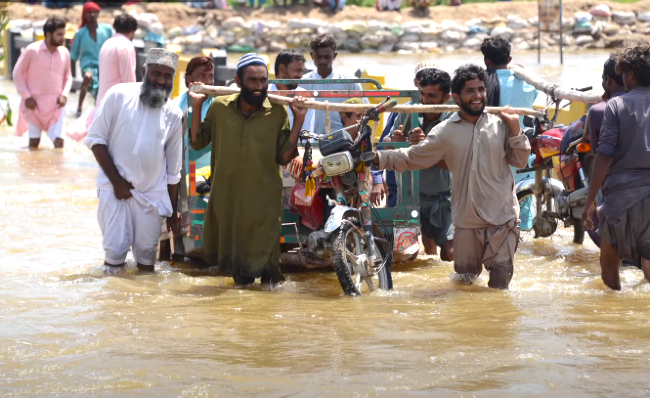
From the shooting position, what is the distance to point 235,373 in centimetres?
518

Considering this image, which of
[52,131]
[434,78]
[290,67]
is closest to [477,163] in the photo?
[434,78]

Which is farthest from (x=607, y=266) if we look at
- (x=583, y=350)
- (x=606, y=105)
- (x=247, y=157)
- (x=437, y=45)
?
(x=437, y=45)

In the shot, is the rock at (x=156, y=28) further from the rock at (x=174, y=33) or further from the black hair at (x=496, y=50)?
the black hair at (x=496, y=50)

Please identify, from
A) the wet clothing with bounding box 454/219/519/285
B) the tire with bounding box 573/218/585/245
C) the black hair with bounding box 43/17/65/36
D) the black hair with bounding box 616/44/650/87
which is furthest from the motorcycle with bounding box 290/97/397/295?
the black hair with bounding box 43/17/65/36

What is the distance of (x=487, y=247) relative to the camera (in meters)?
6.62

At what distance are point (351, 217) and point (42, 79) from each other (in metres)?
8.65

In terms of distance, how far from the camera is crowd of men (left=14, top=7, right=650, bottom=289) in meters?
6.49

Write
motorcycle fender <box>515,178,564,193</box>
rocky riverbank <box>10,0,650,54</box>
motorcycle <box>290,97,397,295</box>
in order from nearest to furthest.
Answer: motorcycle <box>290,97,397,295</box>, motorcycle fender <box>515,178,564,193</box>, rocky riverbank <box>10,0,650,54</box>

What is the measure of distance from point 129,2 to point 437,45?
10.2 metres

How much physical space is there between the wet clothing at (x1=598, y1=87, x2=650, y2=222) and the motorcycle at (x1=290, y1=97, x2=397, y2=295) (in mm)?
1289

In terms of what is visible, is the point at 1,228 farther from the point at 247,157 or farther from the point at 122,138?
the point at 247,157

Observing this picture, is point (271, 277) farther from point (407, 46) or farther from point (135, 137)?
point (407, 46)

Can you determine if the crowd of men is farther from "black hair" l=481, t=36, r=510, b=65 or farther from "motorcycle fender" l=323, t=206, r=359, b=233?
"black hair" l=481, t=36, r=510, b=65

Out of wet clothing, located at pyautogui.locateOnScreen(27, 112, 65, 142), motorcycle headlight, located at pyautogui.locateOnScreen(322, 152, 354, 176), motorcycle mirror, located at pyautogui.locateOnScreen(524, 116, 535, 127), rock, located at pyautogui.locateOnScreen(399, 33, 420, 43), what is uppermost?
motorcycle headlight, located at pyautogui.locateOnScreen(322, 152, 354, 176)
